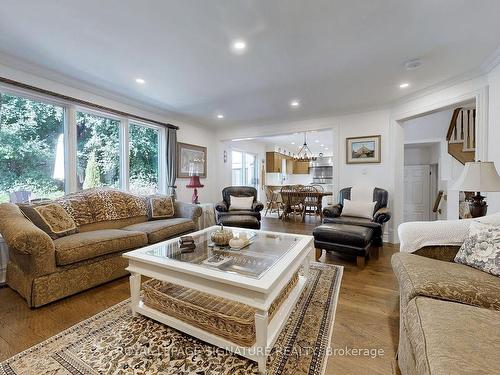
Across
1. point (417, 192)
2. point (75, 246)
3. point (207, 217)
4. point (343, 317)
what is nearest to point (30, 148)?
point (75, 246)

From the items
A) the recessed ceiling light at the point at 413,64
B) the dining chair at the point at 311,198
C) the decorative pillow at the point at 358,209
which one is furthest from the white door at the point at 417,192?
the recessed ceiling light at the point at 413,64

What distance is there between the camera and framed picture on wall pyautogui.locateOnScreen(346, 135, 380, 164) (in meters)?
4.23

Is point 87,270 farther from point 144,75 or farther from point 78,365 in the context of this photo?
point 144,75

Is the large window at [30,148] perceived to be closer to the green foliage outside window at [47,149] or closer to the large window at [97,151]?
the green foliage outside window at [47,149]

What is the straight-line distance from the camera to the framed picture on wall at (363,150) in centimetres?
423

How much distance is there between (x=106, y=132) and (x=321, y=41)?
3320 mm

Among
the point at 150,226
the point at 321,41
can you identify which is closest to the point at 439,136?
the point at 321,41

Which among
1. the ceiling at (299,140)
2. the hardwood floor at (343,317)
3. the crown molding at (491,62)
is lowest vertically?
the hardwood floor at (343,317)

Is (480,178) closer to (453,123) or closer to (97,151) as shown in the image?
(453,123)

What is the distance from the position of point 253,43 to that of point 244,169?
5609 millimetres

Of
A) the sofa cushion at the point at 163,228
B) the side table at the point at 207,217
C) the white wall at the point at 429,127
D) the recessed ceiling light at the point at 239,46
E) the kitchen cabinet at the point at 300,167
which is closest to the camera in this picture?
the recessed ceiling light at the point at 239,46

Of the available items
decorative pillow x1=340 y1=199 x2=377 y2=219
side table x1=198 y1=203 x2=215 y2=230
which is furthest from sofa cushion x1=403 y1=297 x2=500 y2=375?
side table x1=198 y1=203 x2=215 y2=230

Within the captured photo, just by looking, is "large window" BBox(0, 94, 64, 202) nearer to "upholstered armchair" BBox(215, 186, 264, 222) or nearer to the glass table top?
the glass table top

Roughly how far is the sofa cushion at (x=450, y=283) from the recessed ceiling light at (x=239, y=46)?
2.32 metres
